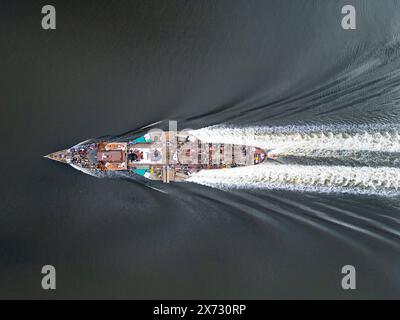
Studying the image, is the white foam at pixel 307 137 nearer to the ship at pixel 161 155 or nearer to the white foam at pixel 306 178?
the ship at pixel 161 155

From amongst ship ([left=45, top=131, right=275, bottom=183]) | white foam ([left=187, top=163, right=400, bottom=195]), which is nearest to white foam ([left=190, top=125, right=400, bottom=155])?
ship ([left=45, top=131, right=275, bottom=183])

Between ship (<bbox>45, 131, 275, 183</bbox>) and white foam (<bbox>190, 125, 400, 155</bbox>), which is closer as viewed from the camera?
white foam (<bbox>190, 125, 400, 155</bbox>)

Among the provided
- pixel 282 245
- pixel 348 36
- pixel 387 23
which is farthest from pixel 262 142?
pixel 387 23

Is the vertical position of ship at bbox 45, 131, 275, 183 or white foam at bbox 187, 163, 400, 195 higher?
ship at bbox 45, 131, 275, 183

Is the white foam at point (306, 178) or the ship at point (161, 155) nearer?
the white foam at point (306, 178)

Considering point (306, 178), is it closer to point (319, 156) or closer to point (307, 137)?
point (319, 156)

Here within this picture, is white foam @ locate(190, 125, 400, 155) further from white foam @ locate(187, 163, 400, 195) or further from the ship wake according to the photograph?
white foam @ locate(187, 163, 400, 195)

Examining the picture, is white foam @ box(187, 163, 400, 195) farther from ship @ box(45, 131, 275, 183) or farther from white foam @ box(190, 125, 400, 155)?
white foam @ box(190, 125, 400, 155)

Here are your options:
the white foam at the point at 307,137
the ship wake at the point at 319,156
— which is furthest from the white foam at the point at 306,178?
the white foam at the point at 307,137
